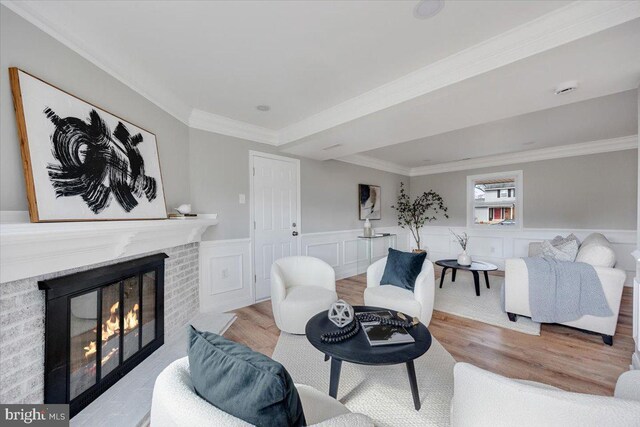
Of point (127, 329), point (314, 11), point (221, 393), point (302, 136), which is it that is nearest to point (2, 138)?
point (127, 329)

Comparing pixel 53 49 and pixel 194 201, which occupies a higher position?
pixel 53 49

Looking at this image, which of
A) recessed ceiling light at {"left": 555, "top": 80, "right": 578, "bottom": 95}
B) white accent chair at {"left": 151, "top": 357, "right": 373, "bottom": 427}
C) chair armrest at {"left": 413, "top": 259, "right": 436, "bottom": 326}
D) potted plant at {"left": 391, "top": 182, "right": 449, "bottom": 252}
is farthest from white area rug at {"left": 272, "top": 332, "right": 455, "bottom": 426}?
potted plant at {"left": 391, "top": 182, "right": 449, "bottom": 252}

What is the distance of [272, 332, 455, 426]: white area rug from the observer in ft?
5.21

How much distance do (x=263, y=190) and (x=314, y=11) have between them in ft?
7.90

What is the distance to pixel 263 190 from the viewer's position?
3.68 meters

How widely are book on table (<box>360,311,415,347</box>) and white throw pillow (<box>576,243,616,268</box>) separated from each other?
2.23 m

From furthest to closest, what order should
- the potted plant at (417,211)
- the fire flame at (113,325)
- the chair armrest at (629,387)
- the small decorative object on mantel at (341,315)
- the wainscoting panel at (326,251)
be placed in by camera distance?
the potted plant at (417,211) < the wainscoting panel at (326,251) < the small decorative object on mantel at (341,315) < the fire flame at (113,325) < the chair armrest at (629,387)

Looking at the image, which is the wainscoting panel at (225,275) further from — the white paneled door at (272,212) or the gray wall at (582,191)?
the gray wall at (582,191)

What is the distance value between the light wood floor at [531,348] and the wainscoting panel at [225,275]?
1.13ft

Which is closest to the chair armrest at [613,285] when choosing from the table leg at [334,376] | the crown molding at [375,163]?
the table leg at [334,376]

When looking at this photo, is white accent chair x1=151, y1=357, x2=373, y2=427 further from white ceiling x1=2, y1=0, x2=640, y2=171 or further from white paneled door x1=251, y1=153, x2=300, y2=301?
white paneled door x1=251, y1=153, x2=300, y2=301

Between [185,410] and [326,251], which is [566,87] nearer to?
[185,410]

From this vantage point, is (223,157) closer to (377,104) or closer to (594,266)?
(377,104)

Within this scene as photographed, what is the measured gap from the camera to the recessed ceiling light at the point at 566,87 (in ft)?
6.42
